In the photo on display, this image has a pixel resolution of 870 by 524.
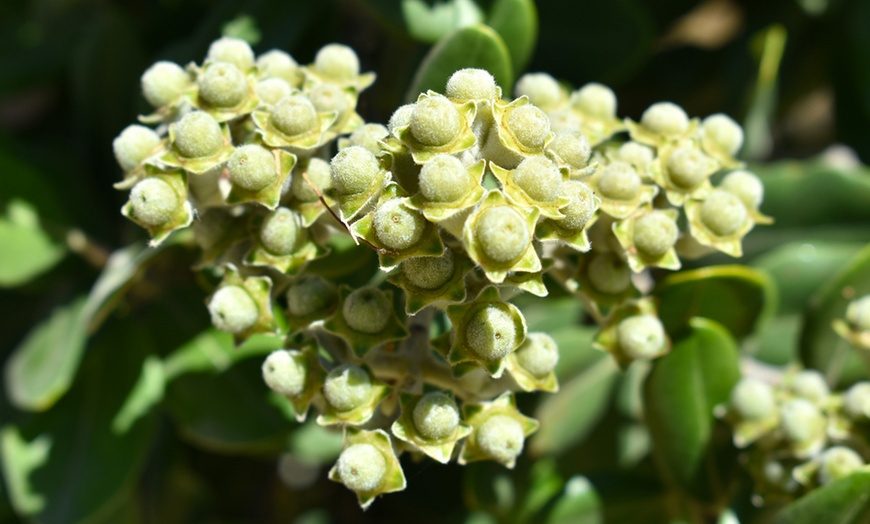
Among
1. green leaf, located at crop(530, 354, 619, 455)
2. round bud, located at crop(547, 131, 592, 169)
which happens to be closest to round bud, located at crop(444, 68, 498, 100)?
round bud, located at crop(547, 131, 592, 169)

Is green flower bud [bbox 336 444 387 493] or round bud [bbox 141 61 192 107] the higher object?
round bud [bbox 141 61 192 107]

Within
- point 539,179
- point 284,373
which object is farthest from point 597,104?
point 284,373

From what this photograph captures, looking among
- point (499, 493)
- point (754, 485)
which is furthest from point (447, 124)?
point (754, 485)

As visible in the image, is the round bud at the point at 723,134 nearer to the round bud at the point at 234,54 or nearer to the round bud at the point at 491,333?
the round bud at the point at 491,333

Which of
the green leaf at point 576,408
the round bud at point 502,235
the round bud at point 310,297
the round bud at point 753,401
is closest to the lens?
the round bud at point 502,235

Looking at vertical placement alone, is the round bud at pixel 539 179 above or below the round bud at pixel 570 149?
above

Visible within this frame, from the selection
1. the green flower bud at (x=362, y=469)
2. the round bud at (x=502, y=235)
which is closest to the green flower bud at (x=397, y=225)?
the round bud at (x=502, y=235)

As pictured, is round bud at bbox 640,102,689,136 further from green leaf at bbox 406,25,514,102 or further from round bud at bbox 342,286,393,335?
round bud at bbox 342,286,393,335
